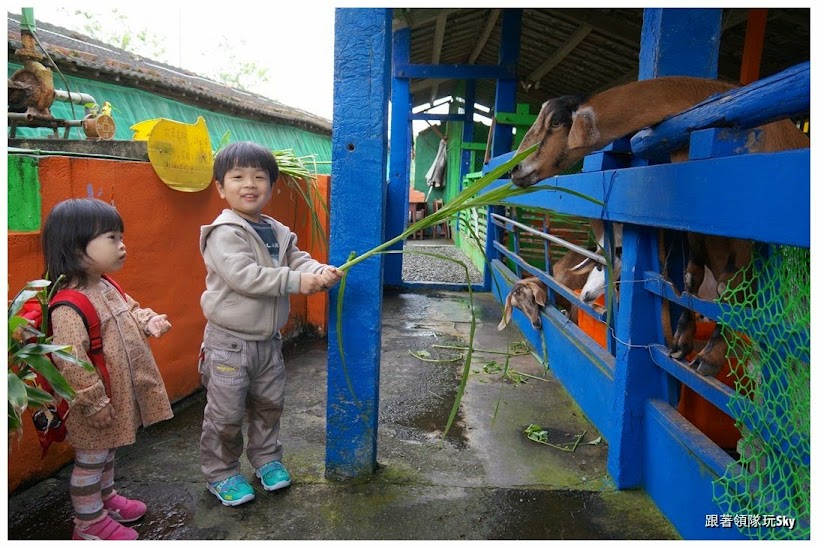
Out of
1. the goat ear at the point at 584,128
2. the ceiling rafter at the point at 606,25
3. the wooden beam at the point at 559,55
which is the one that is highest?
the wooden beam at the point at 559,55

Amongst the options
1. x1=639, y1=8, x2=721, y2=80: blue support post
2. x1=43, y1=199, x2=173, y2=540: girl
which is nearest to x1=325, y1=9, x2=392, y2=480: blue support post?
x1=43, y1=199, x2=173, y2=540: girl

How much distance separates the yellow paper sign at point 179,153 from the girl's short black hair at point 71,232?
1.17 metres

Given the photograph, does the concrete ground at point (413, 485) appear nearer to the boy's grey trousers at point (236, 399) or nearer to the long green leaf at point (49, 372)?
the boy's grey trousers at point (236, 399)

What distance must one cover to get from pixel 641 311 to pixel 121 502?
230cm

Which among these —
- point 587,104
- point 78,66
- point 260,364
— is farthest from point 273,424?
point 78,66

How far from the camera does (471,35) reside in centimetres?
1089

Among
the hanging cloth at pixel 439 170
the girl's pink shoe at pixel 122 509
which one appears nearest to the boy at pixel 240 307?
the girl's pink shoe at pixel 122 509

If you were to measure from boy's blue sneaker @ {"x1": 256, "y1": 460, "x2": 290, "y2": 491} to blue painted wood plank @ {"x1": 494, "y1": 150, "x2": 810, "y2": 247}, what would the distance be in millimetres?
1835

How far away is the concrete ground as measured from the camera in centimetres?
222

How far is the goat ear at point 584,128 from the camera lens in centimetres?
233

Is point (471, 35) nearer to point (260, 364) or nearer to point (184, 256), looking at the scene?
point (184, 256)

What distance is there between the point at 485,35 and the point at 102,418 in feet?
33.4

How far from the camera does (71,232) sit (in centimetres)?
198

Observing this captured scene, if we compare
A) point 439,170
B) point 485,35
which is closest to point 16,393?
point 485,35
